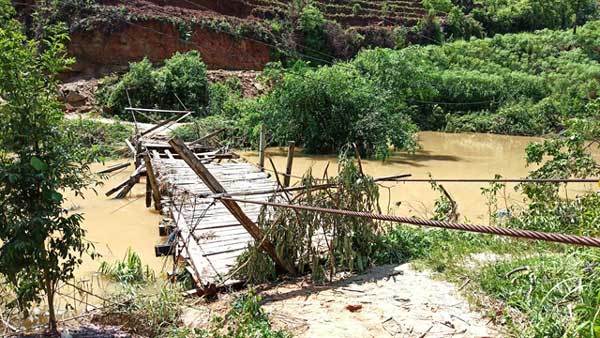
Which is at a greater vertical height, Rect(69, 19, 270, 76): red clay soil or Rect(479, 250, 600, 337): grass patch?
Rect(69, 19, 270, 76): red clay soil

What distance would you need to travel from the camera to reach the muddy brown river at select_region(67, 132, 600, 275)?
8.56 meters

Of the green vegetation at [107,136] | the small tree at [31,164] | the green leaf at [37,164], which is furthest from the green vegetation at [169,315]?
the green vegetation at [107,136]

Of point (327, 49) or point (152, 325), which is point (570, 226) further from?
point (327, 49)

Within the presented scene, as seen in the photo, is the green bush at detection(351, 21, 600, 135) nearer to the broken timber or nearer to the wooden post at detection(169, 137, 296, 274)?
the broken timber

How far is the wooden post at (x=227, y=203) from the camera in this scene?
5133 millimetres

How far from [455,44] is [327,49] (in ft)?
24.0

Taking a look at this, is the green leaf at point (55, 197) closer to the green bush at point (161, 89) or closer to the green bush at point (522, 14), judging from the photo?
the green bush at point (161, 89)

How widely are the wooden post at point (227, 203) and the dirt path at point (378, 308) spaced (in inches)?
14.4

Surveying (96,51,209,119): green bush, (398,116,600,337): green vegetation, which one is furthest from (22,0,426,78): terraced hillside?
(398,116,600,337): green vegetation

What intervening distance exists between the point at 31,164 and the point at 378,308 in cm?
303

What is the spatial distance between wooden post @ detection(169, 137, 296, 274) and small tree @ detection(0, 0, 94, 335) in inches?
39.8

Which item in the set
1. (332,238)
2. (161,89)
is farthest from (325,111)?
(332,238)

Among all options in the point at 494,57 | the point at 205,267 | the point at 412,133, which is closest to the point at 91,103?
the point at 412,133

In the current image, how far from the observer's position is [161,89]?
67.4 ft
